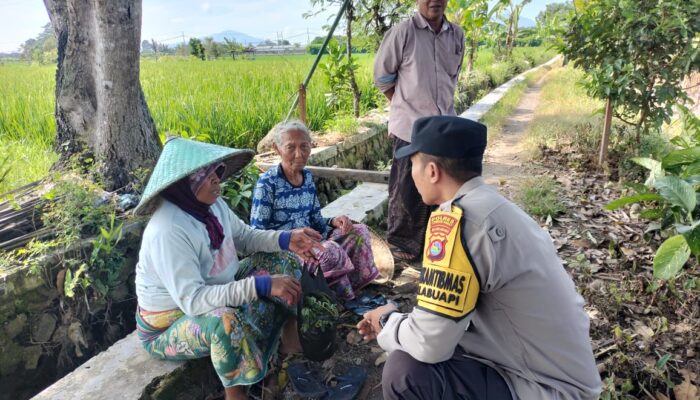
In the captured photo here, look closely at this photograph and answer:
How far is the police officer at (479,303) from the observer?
4.25ft

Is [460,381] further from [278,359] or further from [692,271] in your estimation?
[692,271]

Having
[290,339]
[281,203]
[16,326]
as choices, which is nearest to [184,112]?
[281,203]

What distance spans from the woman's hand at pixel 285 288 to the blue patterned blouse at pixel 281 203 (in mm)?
787

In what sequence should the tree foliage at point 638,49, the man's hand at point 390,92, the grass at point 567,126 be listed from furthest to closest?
the grass at point 567,126, the tree foliage at point 638,49, the man's hand at point 390,92

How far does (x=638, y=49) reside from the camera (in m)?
4.53

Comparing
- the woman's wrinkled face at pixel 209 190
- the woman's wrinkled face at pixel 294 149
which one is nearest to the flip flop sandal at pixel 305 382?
the woman's wrinkled face at pixel 209 190

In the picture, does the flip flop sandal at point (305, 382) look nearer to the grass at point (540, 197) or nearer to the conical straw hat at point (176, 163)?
the conical straw hat at point (176, 163)

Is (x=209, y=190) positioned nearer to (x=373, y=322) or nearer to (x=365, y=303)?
(x=373, y=322)

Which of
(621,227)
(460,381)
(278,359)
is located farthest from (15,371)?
(621,227)

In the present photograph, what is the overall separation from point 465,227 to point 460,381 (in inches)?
20.8

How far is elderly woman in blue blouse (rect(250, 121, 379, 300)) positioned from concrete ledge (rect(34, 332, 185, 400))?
3.02 ft

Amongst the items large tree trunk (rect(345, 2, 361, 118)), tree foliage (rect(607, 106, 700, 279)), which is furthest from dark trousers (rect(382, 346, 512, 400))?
large tree trunk (rect(345, 2, 361, 118))

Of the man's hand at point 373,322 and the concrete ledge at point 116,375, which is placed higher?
the man's hand at point 373,322

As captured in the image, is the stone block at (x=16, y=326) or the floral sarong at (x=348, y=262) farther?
the floral sarong at (x=348, y=262)
